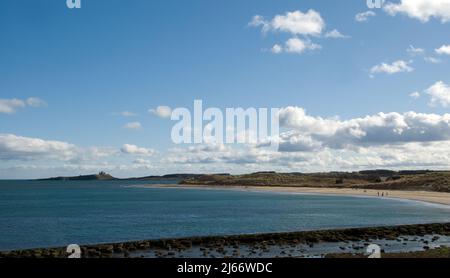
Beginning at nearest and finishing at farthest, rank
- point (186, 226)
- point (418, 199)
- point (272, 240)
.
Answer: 1. point (272, 240)
2. point (186, 226)
3. point (418, 199)

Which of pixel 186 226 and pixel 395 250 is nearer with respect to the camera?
pixel 395 250

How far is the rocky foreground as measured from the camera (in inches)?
1735

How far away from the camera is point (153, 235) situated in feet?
199

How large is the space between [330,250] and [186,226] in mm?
30993

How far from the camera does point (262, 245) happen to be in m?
49.2

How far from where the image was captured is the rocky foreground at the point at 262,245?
145 ft

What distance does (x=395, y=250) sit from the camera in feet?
148
